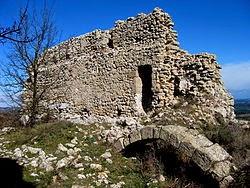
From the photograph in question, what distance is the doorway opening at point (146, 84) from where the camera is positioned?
45.0 ft

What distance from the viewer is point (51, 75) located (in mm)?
17531

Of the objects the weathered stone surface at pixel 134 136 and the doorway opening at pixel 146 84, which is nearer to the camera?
the weathered stone surface at pixel 134 136

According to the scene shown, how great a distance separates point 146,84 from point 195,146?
17.1 feet

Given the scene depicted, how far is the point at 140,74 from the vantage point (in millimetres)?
13938

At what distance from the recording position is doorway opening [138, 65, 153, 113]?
13711mm

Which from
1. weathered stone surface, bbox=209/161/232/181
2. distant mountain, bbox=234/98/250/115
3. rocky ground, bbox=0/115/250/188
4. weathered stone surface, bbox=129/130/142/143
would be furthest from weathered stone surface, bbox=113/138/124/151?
distant mountain, bbox=234/98/250/115

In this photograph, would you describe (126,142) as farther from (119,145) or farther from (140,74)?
(140,74)

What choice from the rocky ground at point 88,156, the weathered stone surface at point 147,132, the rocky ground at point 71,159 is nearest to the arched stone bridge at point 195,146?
the weathered stone surface at point 147,132

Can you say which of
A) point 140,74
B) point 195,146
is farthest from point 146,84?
point 195,146

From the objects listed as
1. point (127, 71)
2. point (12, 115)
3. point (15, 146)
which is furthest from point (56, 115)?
point (15, 146)

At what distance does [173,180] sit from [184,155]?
2.24 ft

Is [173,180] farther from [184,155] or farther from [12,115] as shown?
[12,115]

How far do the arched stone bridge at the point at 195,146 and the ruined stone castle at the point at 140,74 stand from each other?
259cm

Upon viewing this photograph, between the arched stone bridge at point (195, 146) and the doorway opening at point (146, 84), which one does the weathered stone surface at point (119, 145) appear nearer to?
the arched stone bridge at point (195, 146)
